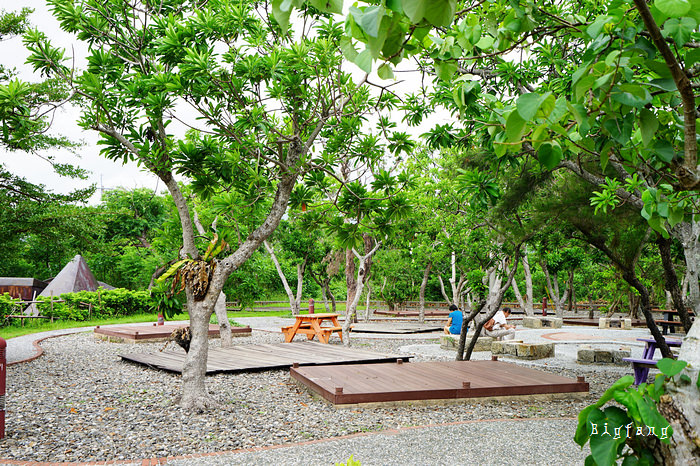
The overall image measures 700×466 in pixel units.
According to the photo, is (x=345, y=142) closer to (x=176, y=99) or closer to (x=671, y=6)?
(x=176, y=99)

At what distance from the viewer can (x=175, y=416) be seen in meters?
5.75

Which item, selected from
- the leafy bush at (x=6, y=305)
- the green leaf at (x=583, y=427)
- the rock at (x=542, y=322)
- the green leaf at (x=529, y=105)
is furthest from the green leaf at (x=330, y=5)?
the rock at (x=542, y=322)

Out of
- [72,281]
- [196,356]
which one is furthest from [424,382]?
[72,281]

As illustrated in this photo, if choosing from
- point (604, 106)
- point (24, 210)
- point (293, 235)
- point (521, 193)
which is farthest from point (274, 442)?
point (293, 235)

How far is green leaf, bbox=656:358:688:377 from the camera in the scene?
4.84ft

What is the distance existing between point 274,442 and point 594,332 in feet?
57.9

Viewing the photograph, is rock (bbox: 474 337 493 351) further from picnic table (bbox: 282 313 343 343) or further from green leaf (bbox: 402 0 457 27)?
green leaf (bbox: 402 0 457 27)

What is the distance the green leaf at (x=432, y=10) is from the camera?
893mm

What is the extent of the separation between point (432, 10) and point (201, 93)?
4.91 m

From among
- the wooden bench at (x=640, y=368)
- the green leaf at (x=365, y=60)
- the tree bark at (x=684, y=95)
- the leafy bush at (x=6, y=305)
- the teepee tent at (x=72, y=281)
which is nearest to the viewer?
the green leaf at (x=365, y=60)

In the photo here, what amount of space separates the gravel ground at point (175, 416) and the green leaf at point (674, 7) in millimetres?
3973

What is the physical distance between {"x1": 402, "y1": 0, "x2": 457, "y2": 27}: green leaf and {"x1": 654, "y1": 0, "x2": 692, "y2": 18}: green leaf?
21.2 inches

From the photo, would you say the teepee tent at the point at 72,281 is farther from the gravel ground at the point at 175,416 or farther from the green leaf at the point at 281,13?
the green leaf at the point at 281,13

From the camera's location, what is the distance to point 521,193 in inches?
319
